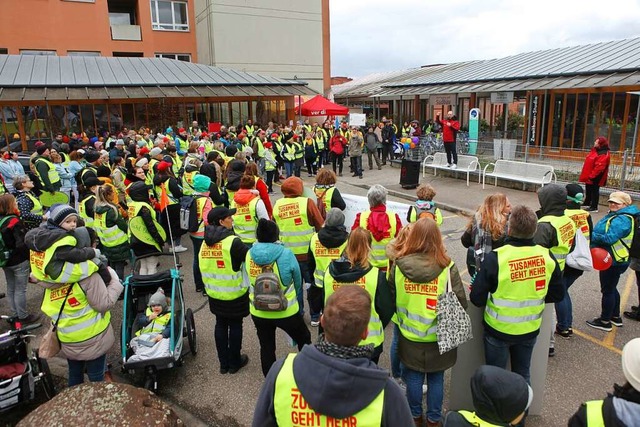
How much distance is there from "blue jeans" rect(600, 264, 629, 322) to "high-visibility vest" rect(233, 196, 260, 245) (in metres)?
4.26

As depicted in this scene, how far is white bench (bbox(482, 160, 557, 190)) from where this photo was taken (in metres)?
12.2

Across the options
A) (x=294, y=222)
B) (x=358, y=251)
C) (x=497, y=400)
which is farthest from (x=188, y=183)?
(x=497, y=400)

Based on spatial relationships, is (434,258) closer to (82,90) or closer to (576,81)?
(576,81)

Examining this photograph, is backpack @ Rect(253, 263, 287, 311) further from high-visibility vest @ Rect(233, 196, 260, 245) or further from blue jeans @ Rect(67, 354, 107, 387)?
high-visibility vest @ Rect(233, 196, 260, 245)

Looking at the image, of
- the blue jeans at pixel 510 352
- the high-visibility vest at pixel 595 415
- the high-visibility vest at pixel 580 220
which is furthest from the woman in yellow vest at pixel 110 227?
the high-visibility vest at pixel 595 415

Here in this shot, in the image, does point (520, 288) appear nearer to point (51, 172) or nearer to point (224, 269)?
point (224, 269)

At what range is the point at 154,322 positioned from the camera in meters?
4.84

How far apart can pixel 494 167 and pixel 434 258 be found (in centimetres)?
1156

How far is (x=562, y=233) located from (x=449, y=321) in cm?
195

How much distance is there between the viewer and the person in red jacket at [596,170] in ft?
33.7

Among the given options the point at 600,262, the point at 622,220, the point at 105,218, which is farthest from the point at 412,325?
the point at 105,218

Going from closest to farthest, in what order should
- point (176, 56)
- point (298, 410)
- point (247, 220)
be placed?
point (298, 410) < point (247, 220) < point (176, 56)

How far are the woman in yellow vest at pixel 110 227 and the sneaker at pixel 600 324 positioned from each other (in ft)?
20.3

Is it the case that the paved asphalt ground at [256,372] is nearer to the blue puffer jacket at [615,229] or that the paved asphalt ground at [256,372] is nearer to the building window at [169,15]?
the blue puffer jacket at [615,229]
